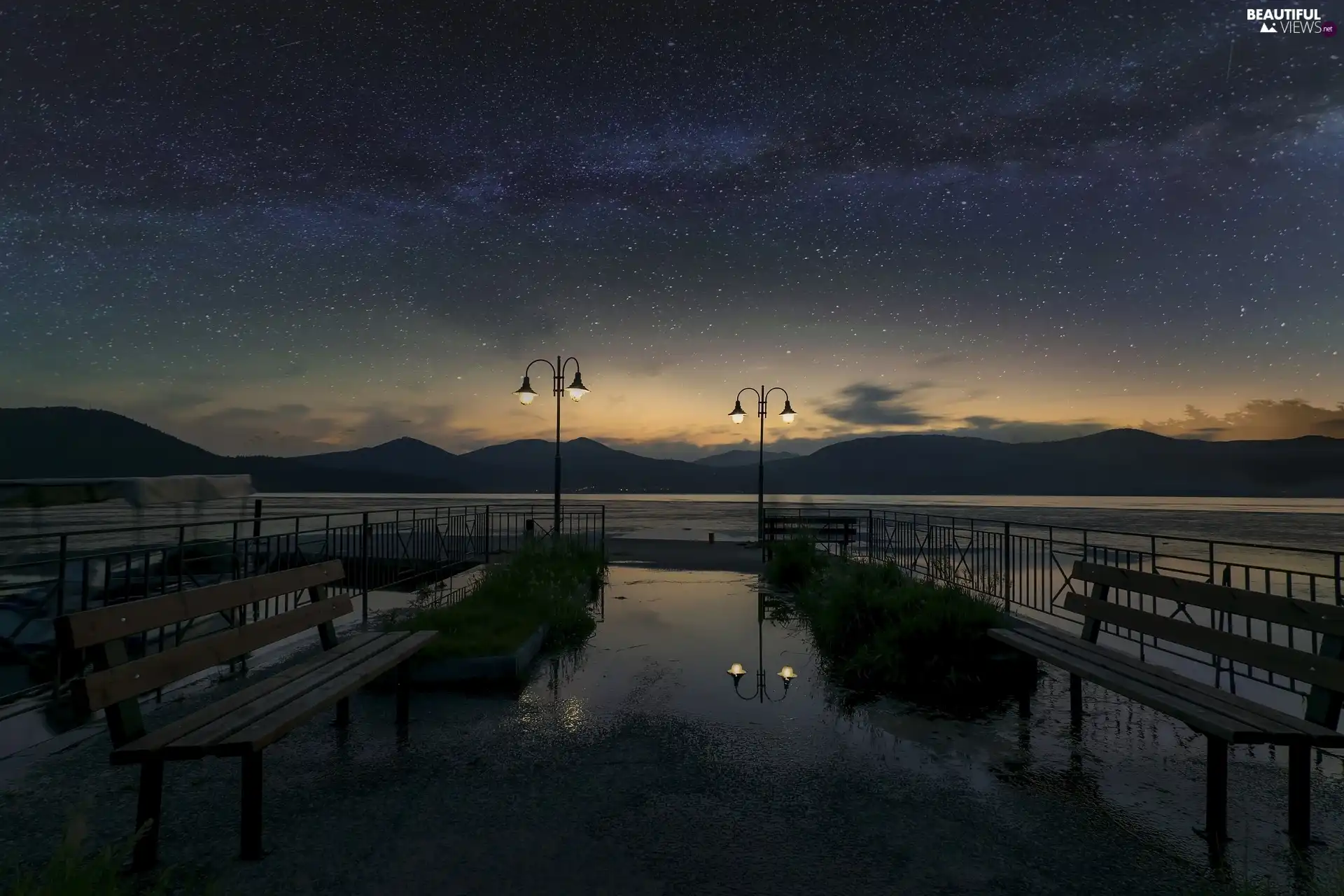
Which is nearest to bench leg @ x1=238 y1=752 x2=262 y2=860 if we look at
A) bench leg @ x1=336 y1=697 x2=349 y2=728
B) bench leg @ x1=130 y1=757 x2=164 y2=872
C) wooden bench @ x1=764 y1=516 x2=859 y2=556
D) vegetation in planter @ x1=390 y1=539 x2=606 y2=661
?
bench leg @ x1=130 y1=757 x2=164 y2=872

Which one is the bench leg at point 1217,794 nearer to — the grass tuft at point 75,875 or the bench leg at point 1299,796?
the bench leg at point 1299,796

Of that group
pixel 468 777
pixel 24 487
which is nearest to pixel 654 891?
pixel 468 777

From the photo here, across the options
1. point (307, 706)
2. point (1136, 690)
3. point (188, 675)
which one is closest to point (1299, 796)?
point (1136, 690)

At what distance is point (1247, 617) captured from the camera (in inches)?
183

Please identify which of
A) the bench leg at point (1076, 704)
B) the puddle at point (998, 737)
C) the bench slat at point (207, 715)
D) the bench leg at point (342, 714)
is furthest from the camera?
the bench leg at point (1076, 704)

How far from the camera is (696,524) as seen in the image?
5088 centimetres

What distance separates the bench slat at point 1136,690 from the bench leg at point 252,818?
460 centimetres

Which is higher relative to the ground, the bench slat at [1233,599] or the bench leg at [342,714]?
the bench slat at [1233,599]

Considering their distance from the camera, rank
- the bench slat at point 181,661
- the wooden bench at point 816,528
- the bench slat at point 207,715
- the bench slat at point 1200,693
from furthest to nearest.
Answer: the wooden bench at point 816,528
the bench slat at point 1200,693
the bench slat at point 207,715
the bench slat at point 181,661

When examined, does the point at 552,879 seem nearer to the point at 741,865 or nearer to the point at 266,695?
the point at 741,865

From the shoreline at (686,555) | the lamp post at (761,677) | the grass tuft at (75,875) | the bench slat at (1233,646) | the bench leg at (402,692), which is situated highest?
the bench slat at (1233,646)

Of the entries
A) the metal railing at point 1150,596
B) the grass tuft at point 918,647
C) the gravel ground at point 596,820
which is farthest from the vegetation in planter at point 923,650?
the gravel ground at point 596,820

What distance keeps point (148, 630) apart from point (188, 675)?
1.29 ft

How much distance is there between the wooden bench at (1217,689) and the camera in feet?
12.1
